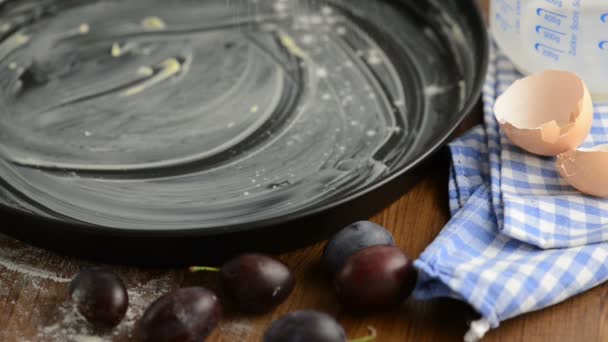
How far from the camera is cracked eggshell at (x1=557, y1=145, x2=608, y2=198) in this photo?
746mm

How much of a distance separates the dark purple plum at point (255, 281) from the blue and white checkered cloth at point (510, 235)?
0.11 m

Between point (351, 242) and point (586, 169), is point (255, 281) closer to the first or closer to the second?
Answer: point (351, 242)

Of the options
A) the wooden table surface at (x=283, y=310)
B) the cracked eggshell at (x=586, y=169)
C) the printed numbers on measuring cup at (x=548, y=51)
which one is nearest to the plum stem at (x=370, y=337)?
the wooden table surface at (x=283, y=310)

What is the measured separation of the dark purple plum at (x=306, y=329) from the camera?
24.2 inches

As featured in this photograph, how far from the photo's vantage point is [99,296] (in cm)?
66

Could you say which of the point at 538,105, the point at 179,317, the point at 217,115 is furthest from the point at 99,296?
the point at 538,105

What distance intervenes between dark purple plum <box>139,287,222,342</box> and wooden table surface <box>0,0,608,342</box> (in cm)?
4

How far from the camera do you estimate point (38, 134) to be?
3.10 feet

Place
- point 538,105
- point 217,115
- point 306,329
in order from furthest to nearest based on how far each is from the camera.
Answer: point 217,115, point 538,105, point 306,329

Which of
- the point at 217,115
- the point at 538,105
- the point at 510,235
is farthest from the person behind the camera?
the point at 217,115

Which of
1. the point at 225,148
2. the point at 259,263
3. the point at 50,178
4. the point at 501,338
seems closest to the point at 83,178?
the point at 50,178

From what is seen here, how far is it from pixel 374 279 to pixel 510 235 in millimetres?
145

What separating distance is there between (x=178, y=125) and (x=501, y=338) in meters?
0.45

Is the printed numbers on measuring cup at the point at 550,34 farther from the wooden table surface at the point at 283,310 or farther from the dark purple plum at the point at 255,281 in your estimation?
the dark purple plum at the point at 255,281
